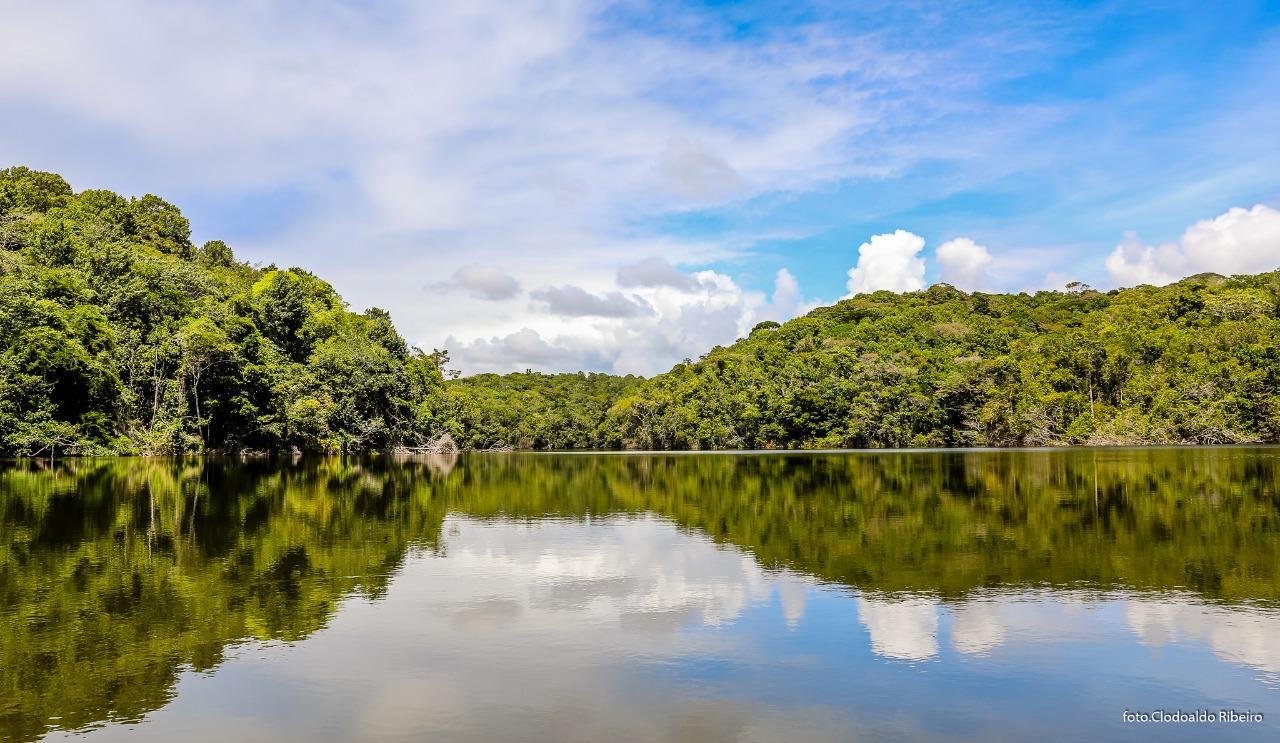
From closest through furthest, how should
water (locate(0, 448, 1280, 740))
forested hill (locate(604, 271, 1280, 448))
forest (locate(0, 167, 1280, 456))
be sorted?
1. water (locate(0, 448, 1280, 740))
2. forest (locate(0, 167, 1280, 456))
3. forested hill (locate(604, 271, 1280, 448))

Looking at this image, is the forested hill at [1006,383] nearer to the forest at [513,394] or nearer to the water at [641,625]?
the forest at [513,394]

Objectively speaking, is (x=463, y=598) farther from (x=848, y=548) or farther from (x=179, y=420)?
(x=179, y=420)

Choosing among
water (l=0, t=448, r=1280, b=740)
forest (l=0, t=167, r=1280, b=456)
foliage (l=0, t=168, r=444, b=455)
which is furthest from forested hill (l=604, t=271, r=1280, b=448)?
water (l=0, t=448, r=1280, b=740)

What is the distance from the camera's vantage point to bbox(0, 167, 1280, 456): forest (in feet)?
184

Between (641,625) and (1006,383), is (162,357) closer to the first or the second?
(641,625)

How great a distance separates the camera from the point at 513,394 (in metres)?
154

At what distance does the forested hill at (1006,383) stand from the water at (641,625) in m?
71.9

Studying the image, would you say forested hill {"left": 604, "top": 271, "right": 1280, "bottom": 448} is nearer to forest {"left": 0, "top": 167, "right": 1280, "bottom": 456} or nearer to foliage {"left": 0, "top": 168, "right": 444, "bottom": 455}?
forest {"left": 0, "top": 167, "right": 1280, "bottom": 456}

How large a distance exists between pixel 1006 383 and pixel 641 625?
326ft

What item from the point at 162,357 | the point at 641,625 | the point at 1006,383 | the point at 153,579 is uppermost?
the point at 162,357

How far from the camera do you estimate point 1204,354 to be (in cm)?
8544

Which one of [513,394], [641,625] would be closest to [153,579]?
[641,625]

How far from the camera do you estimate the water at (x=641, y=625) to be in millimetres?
7172

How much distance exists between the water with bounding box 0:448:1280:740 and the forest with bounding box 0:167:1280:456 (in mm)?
39170
